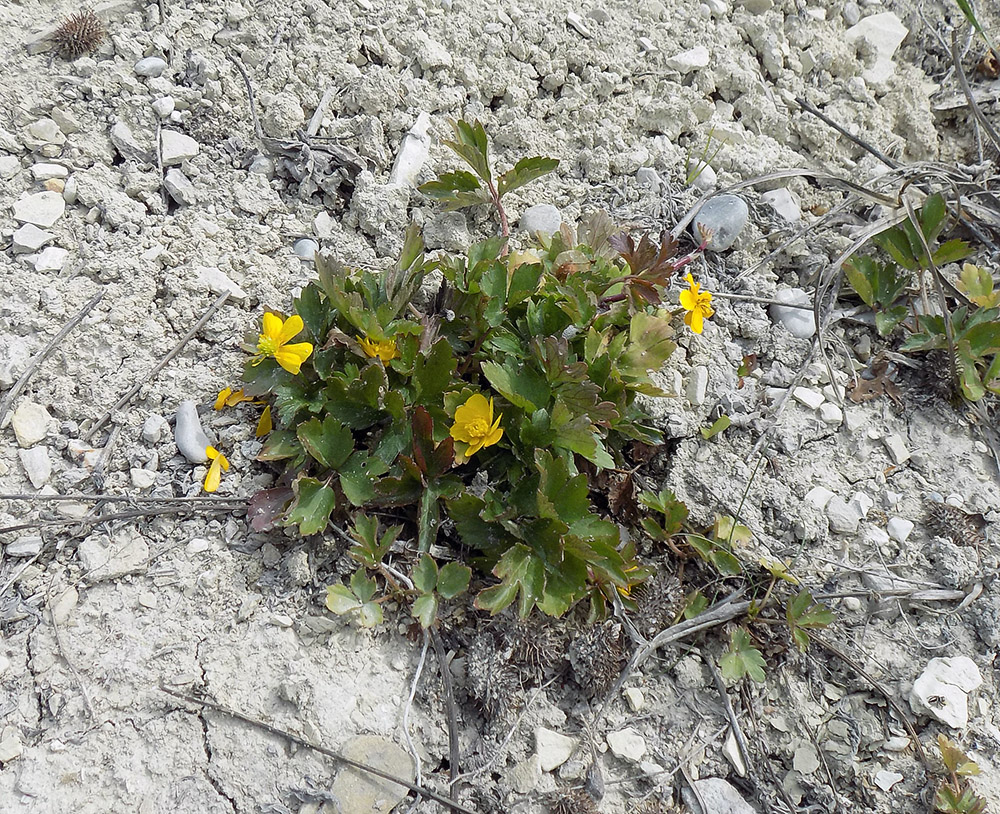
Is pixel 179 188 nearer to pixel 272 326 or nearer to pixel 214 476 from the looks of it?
pixel 272 326

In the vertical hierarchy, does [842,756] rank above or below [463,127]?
below

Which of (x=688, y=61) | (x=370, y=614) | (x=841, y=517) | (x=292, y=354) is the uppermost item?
(x=688, y=61)

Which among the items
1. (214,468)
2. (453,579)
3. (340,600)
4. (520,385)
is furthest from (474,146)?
(340,600)

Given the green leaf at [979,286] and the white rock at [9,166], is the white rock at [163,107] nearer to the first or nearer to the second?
the white rock at [9,166]

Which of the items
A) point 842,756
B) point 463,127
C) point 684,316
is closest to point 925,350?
point 684,316

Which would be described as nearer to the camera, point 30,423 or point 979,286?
point 30,423

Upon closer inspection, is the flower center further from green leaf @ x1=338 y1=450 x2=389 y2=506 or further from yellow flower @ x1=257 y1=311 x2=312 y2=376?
yellow flower @ x1=257 y1=311 x2=312 y2=376

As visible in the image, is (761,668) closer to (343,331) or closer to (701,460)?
(701,460)
